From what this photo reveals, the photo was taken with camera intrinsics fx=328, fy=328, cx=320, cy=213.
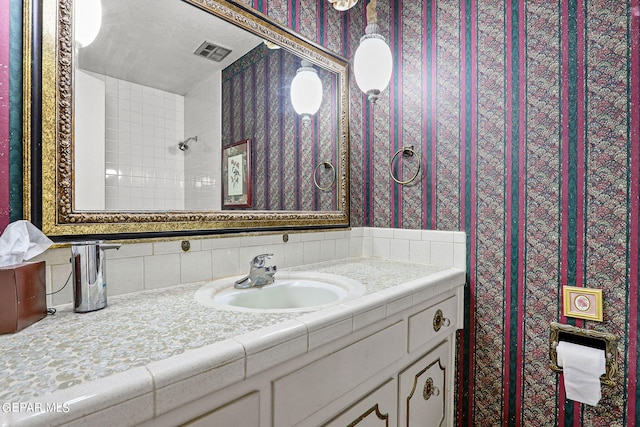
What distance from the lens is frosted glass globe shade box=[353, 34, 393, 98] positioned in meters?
1.47

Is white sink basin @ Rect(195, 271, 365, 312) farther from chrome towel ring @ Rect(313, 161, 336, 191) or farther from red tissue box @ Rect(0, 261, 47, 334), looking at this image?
chrome towel ring @ Rect(313, 161, 336, 191)

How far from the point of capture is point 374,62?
147 centimetres

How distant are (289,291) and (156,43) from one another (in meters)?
0.99

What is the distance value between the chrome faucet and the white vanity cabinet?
44 cm

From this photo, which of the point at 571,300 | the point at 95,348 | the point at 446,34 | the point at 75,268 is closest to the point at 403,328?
the point at 571,300

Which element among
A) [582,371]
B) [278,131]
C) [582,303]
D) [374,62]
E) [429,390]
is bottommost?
[429,390]

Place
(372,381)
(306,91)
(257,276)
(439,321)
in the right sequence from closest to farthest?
1. (372,381)
2. (257,276)
3. (439,321)
4. (306,91)

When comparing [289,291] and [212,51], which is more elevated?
[212,51]

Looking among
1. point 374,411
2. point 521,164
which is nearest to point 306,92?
point 521,164

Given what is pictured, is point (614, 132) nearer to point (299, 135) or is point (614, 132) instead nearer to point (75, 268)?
point (299, 135)

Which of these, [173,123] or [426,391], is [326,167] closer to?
[173,123]

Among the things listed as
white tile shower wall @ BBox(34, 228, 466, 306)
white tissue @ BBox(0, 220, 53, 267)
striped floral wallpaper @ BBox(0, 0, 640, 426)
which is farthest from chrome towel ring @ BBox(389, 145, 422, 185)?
white tissue @ BBox(0, 220, 53, 267)

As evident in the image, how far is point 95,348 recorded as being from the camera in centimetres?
61

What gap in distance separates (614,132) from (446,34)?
0.82 m
